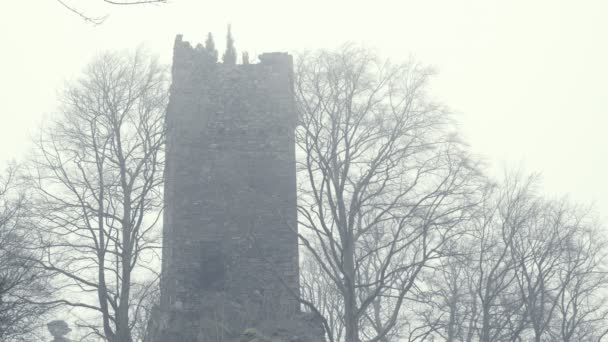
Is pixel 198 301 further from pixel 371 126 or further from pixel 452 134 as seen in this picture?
pixel 452 134

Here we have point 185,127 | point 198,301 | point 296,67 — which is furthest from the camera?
point 185,127

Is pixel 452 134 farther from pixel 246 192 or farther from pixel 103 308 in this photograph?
pixel 103 308

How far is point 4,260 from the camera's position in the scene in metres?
15.2

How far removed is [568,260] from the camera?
64.9 ft

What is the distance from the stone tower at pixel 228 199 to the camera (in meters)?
17.0

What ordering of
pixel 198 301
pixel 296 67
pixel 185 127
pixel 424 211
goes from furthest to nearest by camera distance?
pixel 185 127 < pixel 198 301 < pixel 296 67 < pixel 424 211

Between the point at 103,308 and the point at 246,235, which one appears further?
the point at 246,235

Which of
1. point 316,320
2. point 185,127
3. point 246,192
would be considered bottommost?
point 316,320

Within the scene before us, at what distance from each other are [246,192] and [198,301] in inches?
121

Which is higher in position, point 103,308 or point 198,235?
point 198,235

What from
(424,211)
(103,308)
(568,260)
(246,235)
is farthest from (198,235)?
(568,260)

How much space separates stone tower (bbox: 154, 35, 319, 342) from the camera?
16969 mm

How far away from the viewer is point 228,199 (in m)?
18.0

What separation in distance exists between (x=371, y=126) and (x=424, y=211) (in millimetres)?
2284
